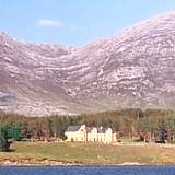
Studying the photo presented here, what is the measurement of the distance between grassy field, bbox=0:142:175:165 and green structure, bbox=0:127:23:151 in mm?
2698

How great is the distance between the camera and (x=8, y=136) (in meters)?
169

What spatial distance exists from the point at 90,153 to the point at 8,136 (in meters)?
21.8

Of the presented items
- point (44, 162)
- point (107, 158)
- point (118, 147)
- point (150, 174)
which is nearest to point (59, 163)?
point (44, 162)

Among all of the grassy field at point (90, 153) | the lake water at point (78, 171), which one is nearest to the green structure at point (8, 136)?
the grassy field at point (90, 153)

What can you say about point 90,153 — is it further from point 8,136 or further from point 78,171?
point 78,171

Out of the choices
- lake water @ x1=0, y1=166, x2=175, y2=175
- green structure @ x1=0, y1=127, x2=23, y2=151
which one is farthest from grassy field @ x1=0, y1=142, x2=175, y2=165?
lake water @ x1=0, y1=166, x2=175, y2=175

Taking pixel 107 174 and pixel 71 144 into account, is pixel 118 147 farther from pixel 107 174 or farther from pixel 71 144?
pixel 107 174

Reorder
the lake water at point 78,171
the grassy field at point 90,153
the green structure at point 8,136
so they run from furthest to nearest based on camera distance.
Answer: the green structure at point 8,136 → the grassy field at point 90,153 → the lake water at point 78,171

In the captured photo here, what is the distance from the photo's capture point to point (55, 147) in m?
167

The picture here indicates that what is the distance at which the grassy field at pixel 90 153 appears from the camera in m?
150

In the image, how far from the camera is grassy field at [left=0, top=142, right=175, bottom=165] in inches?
5886

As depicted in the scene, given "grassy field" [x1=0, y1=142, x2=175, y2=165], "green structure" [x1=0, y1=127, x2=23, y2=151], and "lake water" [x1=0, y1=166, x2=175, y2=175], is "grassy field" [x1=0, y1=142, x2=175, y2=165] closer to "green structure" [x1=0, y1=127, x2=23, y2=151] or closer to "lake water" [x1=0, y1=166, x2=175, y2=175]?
"green structure" [x1=0, y1=127, x2=23, y2=151]

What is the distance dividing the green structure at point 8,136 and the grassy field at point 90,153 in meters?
2.70

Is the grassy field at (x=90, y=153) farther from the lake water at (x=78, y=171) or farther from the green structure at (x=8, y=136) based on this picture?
the lake water at (x=78, y=171)
